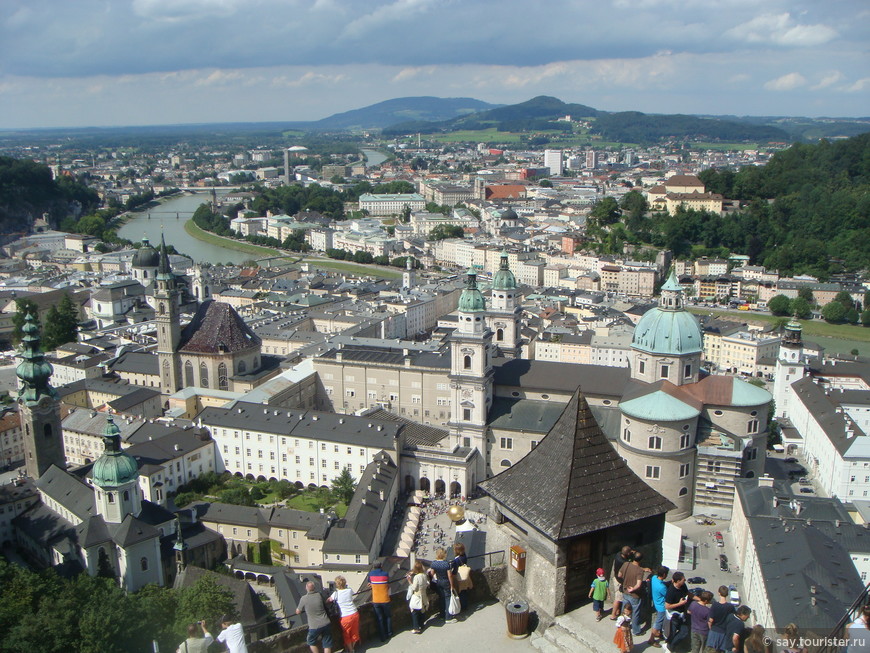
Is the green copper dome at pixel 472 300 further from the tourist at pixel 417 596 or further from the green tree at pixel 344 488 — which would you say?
the tourist at pixel 417 596

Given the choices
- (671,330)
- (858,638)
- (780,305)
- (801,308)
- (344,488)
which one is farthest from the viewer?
(780,305)

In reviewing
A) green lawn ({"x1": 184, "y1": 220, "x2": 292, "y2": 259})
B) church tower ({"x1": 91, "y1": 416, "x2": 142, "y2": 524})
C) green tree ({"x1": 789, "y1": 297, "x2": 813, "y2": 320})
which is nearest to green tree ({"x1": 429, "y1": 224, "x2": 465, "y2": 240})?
green lawn ({"x1": 184, "y1": 220, "x2": 292, "y2": 259})

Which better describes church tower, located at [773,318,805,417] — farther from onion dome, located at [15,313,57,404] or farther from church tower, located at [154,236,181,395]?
onion dome, located at [15,313,57,404]

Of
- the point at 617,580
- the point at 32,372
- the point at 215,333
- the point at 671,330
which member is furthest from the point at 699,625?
the point at 215,333

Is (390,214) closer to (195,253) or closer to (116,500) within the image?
(195,253)

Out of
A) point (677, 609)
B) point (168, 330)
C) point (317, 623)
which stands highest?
point (677, 609)

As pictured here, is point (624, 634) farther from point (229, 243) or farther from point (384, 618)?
point (229, 243)

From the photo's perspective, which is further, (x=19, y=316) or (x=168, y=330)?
(x=19, y=316)
